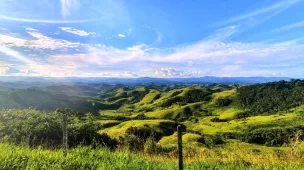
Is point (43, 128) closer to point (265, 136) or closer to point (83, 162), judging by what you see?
point (83, 162)

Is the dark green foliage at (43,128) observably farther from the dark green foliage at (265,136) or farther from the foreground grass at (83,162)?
the dark green foliage at (265,136)

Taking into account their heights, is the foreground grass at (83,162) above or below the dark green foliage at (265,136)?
above

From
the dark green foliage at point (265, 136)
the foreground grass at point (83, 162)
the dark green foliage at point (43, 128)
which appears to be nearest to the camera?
the foreground grass at point (83, 162)

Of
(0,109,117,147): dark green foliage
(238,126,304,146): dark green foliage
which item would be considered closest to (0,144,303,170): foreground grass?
(0,109,117,147): dark green foliage

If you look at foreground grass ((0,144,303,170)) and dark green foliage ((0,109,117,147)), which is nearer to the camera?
foreground grass ((0,144,303,170))

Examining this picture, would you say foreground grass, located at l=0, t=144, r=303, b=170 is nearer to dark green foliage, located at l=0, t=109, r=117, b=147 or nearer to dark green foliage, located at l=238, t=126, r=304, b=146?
dark green foliage, located at l=0, t=109, r=117, b=147

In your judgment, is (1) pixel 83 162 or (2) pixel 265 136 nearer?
(1) pixel 83 162

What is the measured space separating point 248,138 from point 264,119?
1558 inches

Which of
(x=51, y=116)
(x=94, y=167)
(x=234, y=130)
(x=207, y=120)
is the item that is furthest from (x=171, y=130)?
(x=94, y=167)

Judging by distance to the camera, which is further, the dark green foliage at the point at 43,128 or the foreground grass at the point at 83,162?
the dark green foliage at the point at 43,128

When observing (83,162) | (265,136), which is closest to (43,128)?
(83,162)

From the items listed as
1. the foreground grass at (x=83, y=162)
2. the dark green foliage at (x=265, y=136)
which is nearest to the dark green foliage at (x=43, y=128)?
the foreground grass at (x=83, y=162)

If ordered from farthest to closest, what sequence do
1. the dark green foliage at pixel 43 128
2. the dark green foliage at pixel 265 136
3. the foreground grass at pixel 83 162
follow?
the dark green foliage at pixel 265 136 → the dark green foliage at pixel 43 128 → the foreground grass at pixel 83 162

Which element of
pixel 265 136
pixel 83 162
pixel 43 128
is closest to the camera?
pixel 83 162
